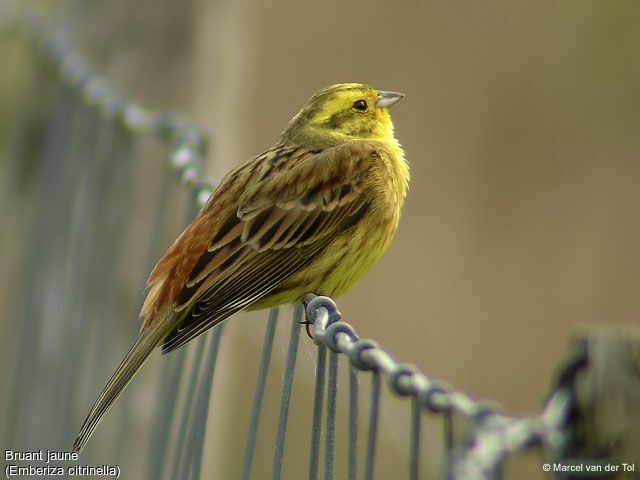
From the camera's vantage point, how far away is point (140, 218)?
15.5 ft

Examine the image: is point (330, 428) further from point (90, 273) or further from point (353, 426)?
point (90, 273)

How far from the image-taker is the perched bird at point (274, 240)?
11.3 ft

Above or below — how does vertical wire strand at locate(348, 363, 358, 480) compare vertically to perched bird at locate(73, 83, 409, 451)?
below

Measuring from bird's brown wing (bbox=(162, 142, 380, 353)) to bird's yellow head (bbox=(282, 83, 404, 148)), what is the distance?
249mm

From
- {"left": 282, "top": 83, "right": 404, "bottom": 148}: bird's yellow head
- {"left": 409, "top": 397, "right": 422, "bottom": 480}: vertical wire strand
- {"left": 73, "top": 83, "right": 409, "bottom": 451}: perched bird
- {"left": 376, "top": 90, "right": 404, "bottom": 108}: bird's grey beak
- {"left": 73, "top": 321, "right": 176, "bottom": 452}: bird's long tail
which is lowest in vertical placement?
{"left": 409, "top": 397, "right": 422, "bottom": 480}: vertical wire strand

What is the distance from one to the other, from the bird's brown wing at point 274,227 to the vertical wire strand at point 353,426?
1.29 metres

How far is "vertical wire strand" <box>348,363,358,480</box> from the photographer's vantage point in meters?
1.95

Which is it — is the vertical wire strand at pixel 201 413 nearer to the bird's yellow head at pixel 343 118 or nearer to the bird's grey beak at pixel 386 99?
the bird's yellow head at pixel 343 118

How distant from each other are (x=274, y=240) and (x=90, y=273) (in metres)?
1.26

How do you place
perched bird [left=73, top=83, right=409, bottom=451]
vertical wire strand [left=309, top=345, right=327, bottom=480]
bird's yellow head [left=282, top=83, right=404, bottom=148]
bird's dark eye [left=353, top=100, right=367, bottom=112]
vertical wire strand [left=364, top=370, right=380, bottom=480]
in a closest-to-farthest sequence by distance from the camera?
vertical wire strand [left=364, top=370, right=380, bottom=480] < vertical wire strand [left=309, top=345, right=327, bottom=480] < perched bird [left=73, top=83, right=409, bottom=451] < bird's yellow head [left=282, top=83, right=404, bottom=148] < bird's dark eye [left=353, top=100, right=367, bottom=112]

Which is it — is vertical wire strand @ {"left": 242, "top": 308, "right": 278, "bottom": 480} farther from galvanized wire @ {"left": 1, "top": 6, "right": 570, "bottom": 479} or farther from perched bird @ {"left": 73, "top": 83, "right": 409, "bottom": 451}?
perched bird @ {"left": 73, "top": 83, "right": 409, "bottom": 451}

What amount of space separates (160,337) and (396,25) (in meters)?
6.53

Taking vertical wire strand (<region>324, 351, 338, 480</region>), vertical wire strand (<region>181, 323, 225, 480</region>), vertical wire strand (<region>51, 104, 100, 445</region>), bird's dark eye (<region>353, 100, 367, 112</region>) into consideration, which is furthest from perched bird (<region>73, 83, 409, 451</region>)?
vertical wire strand (<region>324, 351, 338, 480</region>)

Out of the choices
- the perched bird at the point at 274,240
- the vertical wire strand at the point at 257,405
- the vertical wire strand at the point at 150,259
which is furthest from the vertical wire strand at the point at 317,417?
the vertical wire strand at the point at 150,259
